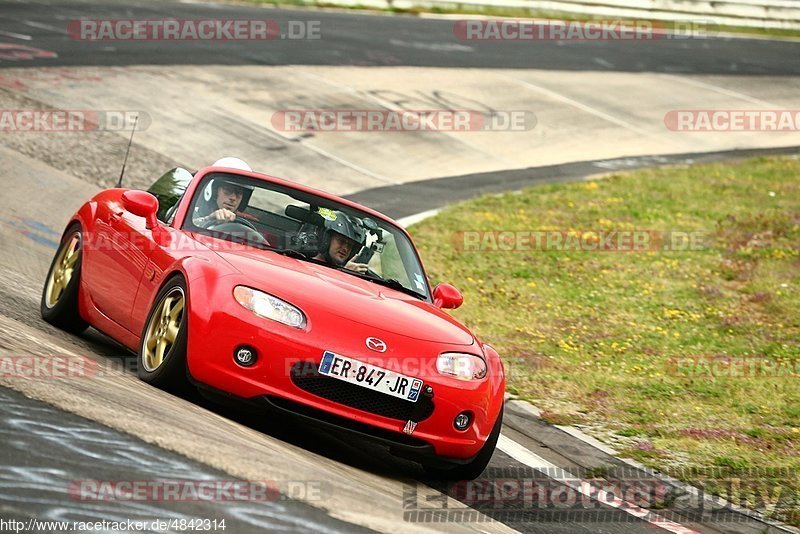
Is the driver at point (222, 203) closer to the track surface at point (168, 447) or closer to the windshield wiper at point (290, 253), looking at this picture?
the windshield wiper at point (290, 253)

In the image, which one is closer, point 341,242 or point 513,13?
point 341,242

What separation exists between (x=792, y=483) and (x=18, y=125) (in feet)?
40.1

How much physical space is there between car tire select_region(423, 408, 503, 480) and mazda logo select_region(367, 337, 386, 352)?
871 mm

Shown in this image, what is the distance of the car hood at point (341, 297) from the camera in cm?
666

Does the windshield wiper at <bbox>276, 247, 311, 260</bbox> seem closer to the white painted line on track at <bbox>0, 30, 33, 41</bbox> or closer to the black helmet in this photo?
the black helmet

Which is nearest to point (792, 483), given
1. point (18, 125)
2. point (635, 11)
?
point (18, 125)

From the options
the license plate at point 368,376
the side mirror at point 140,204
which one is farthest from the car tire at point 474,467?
the side mirror at point 140,204

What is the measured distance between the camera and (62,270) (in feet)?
30.0

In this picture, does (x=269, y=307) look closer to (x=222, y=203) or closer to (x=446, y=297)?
(x=222, y=203)

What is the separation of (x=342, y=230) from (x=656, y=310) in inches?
261

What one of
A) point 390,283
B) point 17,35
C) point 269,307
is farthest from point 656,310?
A: point 17,35

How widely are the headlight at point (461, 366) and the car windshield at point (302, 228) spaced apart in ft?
3.27

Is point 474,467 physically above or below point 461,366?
below

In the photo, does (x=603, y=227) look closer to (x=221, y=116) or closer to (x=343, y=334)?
(x=221, y=116)
